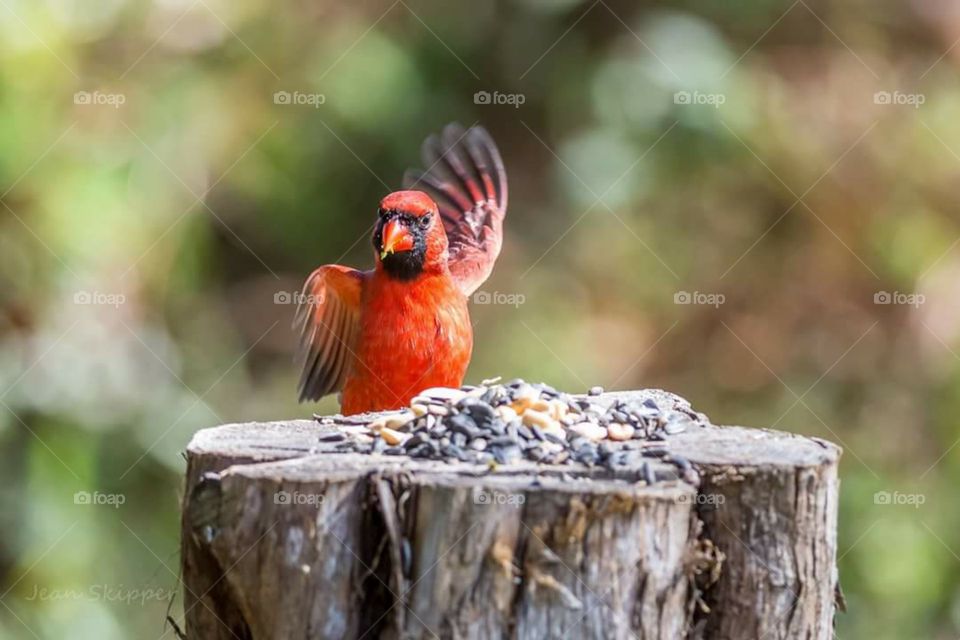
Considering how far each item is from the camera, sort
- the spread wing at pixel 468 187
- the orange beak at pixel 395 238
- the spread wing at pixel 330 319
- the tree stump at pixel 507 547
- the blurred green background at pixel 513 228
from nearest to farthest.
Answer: the tree stump at pixel 507 547, the orange beak at pixel 395 238, the spread wing at pixel 330 319, the spread wing at pixel 468 187, the blurred green background at pixel 513 228

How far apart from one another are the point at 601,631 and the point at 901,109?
5611mm

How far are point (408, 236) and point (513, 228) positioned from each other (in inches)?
109

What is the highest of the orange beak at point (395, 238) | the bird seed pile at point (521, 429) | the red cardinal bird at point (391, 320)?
the orange beak at point (395, 238)

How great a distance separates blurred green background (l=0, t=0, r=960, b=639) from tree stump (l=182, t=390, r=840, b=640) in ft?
9.67

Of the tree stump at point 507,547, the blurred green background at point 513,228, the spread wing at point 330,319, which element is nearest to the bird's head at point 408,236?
Answer: the spread wing at point 330,319

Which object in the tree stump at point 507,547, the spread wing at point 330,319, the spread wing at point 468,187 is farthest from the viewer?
the spread wing at point 468,187

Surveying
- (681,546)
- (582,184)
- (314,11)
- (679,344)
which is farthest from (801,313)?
(681,546)

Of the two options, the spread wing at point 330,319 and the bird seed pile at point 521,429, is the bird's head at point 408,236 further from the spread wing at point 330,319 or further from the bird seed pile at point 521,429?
the bird seed pile at point 521,429

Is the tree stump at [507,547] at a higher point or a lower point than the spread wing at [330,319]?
lower

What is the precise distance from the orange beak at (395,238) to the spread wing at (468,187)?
2.24 ft

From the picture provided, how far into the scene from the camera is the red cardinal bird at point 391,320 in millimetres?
4398

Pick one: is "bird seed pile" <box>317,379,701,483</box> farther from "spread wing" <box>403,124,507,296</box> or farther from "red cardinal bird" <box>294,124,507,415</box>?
"spread wing" <box>403,124,507,296</box>

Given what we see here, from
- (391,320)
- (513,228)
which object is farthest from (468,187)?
(513,228)

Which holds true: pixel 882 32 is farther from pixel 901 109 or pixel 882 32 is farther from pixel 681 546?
pixel 681 546
